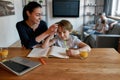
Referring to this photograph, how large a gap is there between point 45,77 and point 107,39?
239cm

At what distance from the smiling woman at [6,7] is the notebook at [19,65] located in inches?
117

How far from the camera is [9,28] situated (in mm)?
4375

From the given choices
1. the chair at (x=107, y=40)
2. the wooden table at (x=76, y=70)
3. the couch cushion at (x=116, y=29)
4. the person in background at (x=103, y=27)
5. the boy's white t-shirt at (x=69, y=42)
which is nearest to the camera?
the wooden table at (x=76, y=70)

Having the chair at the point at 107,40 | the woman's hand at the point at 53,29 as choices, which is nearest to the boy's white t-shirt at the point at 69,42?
the woman's hand at the point at 53,29

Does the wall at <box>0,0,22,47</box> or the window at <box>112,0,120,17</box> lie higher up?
the window at <box>112,0,120,17</box>

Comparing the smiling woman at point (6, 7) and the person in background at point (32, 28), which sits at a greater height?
the smiling woman at point (6, 7)

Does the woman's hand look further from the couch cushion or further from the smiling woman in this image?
the smiling woman

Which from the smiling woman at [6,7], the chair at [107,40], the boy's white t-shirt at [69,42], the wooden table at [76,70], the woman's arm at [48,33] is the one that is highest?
the smiling woman at [6,7]

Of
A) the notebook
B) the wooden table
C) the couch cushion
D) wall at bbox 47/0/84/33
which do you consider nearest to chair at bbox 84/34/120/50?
the couch cushion

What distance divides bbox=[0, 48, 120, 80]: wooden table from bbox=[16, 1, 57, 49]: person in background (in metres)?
0.48

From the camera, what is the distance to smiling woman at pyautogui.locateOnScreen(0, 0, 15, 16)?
3.88 m

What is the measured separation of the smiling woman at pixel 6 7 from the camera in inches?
153

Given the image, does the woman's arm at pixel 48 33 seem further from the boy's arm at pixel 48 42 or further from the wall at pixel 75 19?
the wall at pixel 75 19

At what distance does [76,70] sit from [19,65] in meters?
0.44
